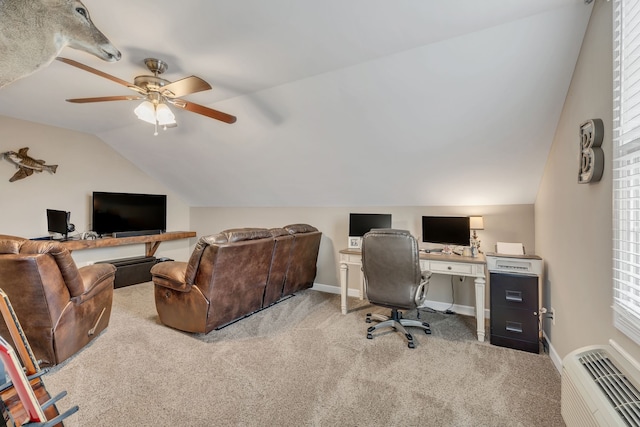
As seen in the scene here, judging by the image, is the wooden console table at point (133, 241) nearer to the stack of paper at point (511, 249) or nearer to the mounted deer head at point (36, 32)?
the mounted deer head at point (36, 32)

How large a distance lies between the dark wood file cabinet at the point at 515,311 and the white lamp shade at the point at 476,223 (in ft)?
2.22

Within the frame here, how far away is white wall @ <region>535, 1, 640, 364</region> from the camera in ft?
4.91

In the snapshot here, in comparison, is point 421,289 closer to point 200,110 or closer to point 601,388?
point 601,388

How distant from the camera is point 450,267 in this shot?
2945 millimetres

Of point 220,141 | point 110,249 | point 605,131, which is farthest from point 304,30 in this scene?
point 110,249

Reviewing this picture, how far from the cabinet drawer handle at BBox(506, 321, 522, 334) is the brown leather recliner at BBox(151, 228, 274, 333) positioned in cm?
243

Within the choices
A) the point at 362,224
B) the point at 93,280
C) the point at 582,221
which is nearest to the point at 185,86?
the point at 93,280

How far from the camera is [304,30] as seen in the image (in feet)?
6.56

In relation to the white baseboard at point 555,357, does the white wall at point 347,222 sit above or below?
above

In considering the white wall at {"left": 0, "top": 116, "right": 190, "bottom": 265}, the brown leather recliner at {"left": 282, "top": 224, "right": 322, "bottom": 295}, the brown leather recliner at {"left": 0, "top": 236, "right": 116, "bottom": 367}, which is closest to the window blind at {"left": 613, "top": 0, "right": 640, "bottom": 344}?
the brown leather recliner at {"left": 282, "top": 224, "right": 322, "bottom": 295}

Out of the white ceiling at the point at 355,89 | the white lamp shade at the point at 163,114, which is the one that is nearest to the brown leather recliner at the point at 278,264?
the white ceiling at the point at 355,89

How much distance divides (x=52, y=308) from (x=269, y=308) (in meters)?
2.03

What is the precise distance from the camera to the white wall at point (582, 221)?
1.50 metres

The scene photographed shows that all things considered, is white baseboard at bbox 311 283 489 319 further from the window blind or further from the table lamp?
the window blind
